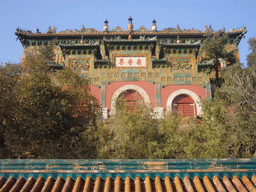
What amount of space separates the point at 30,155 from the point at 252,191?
954 cm

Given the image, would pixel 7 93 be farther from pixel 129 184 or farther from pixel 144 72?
pixel 144 72

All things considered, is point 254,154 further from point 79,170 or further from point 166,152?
point 79,170

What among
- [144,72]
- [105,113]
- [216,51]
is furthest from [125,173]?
[216,51]

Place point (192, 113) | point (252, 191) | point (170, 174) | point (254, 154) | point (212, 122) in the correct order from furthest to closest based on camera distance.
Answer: point (192, 113), point (212, 122), point (254, 154), point (170, 174), point (252, 191)

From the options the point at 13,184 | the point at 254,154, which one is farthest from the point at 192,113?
the point at 13,184

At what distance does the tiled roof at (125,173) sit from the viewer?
17.2 ft

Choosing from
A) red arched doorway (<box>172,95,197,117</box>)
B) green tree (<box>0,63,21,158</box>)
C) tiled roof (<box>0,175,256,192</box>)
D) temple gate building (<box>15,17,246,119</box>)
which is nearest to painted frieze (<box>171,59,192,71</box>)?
temple gate building (<box>15,17,246,119</box>)

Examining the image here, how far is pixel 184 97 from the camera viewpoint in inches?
756

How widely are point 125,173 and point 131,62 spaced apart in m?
15.0

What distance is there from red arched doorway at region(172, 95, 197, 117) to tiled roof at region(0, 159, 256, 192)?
13.5 metres

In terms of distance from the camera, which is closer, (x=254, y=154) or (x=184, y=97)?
(x=254, y=154)

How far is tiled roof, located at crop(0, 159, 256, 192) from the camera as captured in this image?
524cm

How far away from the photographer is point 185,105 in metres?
19.0

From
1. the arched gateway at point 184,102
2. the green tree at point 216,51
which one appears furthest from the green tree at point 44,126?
the green tree at point 216,51
